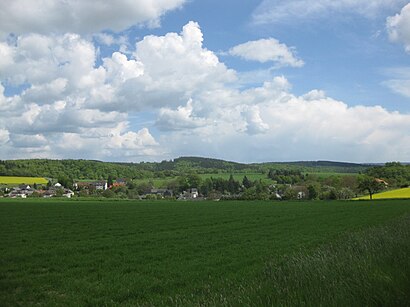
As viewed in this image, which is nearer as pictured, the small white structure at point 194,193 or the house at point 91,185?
the house at point 91,185

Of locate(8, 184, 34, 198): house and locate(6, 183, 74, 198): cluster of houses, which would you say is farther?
locate(6, 183, 74, 198): cluster of houses

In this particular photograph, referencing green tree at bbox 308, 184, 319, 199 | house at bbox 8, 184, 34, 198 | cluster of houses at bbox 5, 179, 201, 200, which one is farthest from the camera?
cluster of houses at bbox 5, 179, 201, 200

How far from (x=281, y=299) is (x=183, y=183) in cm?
17225

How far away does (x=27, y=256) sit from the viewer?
19.0m

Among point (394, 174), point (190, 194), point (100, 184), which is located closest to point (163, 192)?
point (190, 194)

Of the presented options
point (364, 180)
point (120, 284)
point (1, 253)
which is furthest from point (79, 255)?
point (364, 180)

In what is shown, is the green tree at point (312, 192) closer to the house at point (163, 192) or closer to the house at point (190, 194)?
the house at point (190, 194)

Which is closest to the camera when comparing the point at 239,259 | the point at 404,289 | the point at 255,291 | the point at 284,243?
the point at 404,289

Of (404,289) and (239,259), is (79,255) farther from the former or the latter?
(404,289)

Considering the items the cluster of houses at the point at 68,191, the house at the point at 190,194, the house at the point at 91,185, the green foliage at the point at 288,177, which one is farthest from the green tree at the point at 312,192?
the house at the point at 91,185

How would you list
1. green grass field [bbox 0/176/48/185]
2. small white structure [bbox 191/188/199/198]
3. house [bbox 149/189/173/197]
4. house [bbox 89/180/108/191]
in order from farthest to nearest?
house [bbox 89/180/108/191] < small white structure [bbox 191/188/199/198] < house [bbox 149/189/173/197] < green grass field [bbox 0/176/48/185]

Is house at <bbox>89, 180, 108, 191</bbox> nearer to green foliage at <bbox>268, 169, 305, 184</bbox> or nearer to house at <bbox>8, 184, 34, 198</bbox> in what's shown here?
house at <bbox>8, 184, 34, 198</bbox>

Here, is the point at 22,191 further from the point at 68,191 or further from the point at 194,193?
the point at 194,193

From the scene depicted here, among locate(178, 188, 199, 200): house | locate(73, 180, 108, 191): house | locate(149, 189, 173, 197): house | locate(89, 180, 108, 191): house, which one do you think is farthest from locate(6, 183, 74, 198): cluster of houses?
locate(178, 188, 199, 200): house
